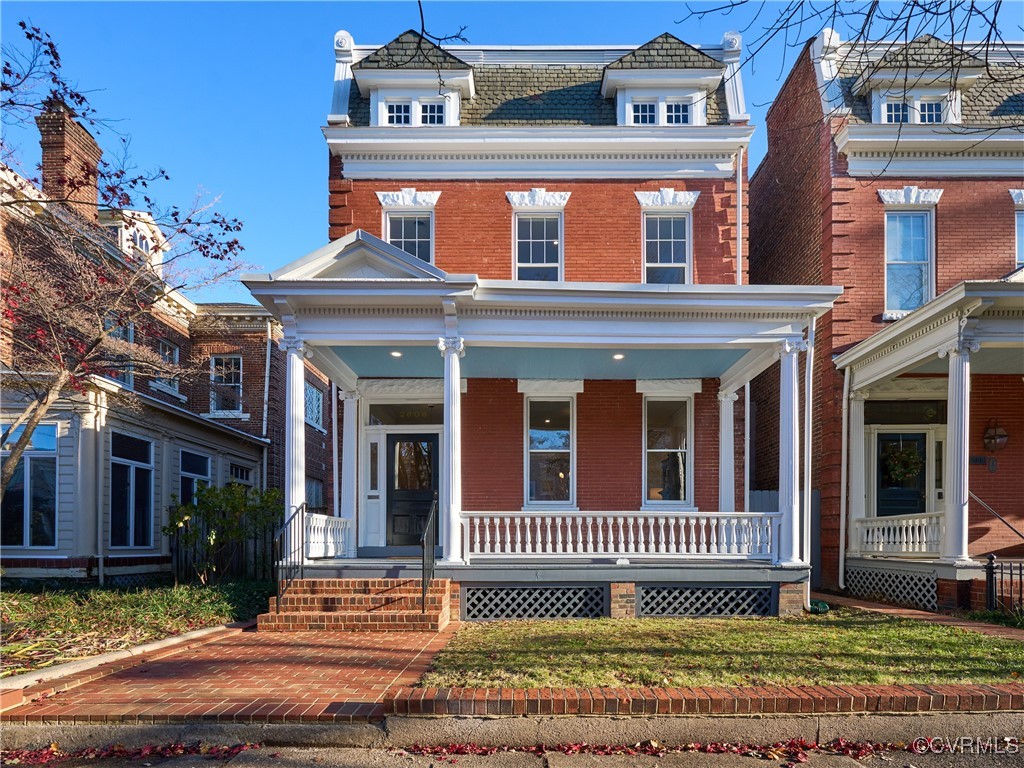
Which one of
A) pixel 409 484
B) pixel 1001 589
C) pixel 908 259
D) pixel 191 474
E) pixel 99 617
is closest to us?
pixel 99 617

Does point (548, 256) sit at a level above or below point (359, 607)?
above

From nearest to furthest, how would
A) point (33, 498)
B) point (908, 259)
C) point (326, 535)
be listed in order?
point (326, 535) < point (33, 498) < point (908, 259)

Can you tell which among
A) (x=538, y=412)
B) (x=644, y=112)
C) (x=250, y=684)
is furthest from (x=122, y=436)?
(x=644, y=112)

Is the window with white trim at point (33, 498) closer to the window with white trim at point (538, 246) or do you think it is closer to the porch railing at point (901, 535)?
the window with white trim at point (538, 246)

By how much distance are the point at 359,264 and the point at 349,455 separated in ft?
12.9

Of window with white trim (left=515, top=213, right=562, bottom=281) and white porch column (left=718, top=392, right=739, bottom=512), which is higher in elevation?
window with white trim (left=515, top=213, right=562, bottom=281)

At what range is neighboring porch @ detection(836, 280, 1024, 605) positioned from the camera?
33.3 feet

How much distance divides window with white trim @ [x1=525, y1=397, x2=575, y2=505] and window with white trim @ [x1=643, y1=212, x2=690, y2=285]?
9.22 ft

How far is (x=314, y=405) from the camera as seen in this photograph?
2486 cm

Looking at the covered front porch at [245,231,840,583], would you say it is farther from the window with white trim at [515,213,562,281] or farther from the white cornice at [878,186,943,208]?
the white cornice at [878,186,943,208]

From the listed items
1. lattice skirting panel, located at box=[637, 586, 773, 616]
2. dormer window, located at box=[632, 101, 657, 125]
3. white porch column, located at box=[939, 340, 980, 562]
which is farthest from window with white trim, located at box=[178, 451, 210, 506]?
white porch column, located at box=[939, 340, 980, 562]

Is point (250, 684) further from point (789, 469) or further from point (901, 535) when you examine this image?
point (901, 535)

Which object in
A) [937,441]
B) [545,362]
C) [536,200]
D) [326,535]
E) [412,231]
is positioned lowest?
[326,535]

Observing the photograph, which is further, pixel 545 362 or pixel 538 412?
pixel 538 412
